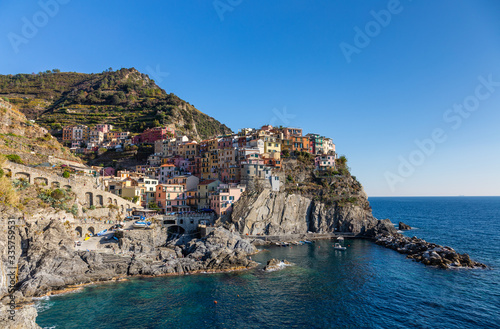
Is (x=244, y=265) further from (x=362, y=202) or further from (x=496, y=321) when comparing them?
(x=362, y=202)

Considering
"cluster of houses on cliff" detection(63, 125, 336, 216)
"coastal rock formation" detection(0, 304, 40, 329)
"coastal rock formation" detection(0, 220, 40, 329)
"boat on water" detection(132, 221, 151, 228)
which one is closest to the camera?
"coastal rock formation" detection(0, 304, 40, 329)

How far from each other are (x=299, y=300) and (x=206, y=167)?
51538 mm

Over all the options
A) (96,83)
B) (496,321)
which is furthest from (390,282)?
(96,83)

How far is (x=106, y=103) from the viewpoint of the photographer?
135 m

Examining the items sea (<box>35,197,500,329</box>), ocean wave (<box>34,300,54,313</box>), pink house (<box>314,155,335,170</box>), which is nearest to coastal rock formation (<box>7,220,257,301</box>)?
ocean wave (<box>34,300,54,313</box>)

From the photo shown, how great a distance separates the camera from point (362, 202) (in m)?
76.9

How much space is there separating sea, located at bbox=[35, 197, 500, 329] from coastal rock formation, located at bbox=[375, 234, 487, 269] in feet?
8.02

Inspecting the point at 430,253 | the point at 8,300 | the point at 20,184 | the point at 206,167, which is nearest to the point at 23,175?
the point at 20,184

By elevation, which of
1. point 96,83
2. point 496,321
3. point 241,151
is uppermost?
point 96,83

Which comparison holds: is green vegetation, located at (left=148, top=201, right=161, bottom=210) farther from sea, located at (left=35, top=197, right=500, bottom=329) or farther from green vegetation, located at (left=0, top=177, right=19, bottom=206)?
sea, located at (left=35, top=197, right=500, bottom=329)

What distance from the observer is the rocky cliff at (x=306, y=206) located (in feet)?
215

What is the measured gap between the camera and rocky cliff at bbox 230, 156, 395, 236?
215 ft

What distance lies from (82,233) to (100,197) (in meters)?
10.1

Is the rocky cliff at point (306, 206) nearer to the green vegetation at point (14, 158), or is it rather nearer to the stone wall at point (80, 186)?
the stone wall at point (80, 186)
